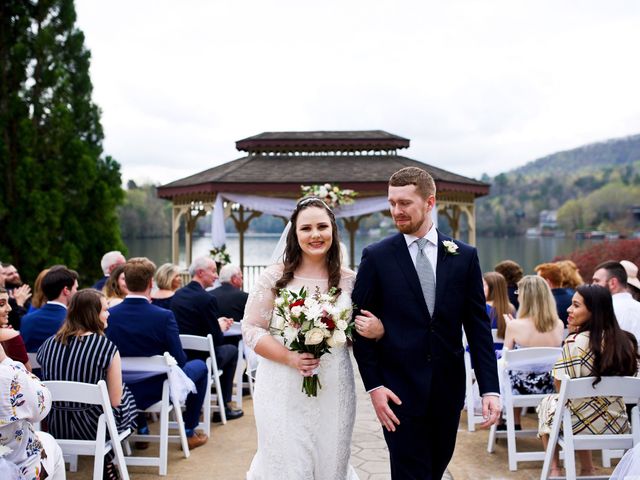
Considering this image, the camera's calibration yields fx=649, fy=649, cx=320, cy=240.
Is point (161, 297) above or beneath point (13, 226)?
beneath

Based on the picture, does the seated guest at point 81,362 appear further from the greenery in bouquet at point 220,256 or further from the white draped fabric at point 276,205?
the white draped fabric at point 276,205

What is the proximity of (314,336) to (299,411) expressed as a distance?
1.86 feet

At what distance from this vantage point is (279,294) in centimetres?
339

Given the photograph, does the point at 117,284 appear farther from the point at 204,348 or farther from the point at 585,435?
the point at 585,435

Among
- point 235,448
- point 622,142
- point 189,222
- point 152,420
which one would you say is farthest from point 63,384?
point 622,142

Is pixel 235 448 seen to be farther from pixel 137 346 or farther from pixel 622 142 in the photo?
pixel 622 142

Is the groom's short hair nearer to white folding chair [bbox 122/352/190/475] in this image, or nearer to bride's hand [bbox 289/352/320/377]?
bride's hand [bbox 289/352/320/377]

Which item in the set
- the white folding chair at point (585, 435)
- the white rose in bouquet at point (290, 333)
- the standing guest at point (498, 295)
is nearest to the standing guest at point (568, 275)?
the standing guest at point (498, 295)

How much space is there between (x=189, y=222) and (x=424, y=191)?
50.3 feet

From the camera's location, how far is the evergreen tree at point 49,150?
14.8m

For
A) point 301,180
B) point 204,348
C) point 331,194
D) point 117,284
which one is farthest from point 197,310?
point 301,180

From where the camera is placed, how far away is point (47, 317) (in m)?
5.50

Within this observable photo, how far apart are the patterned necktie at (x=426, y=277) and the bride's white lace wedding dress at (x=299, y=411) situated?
1.63ft

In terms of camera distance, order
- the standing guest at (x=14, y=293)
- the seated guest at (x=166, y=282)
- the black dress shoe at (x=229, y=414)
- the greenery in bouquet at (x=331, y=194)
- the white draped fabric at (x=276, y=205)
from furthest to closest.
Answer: the white draped fabric at (x=276, y=205) → the greenery in bouquet at (x=331, y=194) → the seated guest at (x=166, y=282) → the black dress shoe at (x=229, y=414) → the standing guest at (x=14, y=293)
